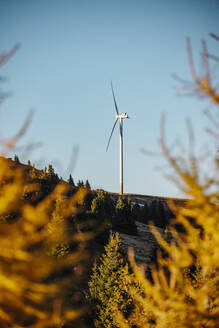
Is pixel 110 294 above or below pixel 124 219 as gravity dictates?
below

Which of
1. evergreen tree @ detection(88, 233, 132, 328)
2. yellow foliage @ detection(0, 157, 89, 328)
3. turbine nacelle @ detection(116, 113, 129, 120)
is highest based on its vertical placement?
turbine nacelle @ detection(116, 113, 129, 120)

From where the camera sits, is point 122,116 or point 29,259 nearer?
point 29,259

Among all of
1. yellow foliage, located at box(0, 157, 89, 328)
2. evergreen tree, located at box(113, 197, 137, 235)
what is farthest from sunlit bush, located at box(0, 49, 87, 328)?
evergreen tree, located at box(113, 197, 137, 235)

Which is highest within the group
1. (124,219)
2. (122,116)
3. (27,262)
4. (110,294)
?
(122,116)

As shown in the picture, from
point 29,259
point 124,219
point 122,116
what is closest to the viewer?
point 29,259

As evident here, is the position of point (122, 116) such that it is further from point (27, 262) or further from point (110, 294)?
point (27, 262)

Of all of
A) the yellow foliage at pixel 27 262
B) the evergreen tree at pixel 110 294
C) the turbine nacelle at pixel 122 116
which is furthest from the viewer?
the turbine nacelle at pixel 122 116

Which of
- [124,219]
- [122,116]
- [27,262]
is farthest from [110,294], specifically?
[122,116]

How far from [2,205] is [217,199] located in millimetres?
2833

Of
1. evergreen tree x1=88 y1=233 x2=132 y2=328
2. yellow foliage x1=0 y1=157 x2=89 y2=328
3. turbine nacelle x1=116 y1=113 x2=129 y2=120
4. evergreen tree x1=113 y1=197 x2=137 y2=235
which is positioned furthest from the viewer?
turbine nacelle x1=116 y1=113 x2=129 y2=120

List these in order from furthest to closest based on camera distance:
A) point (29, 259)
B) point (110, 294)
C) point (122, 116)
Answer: point (122, 116) < point (110, 294) < point (29, 259)

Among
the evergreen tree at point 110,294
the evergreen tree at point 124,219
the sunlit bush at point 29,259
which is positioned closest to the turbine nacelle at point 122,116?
the evergreen tree at point 124,219

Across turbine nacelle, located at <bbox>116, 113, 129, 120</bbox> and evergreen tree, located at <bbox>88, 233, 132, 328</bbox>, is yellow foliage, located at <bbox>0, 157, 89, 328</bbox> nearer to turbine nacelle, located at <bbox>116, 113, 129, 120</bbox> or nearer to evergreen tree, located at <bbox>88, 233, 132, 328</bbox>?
evergreen tree, located at <bbox>88, 233, 132, 328</bbox>

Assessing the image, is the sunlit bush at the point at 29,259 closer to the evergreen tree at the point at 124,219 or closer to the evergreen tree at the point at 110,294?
the evergreen tree at the point at 110,294
